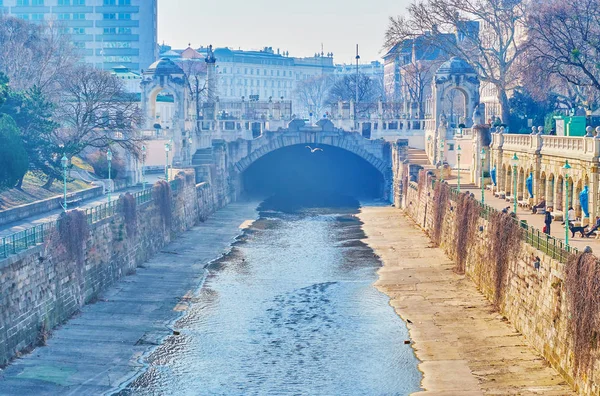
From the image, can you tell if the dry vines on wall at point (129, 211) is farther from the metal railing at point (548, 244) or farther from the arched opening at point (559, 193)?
the arched opening at point (559, 193)

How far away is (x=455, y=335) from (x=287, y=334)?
26.2 feet

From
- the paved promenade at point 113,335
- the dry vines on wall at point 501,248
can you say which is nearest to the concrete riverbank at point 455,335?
the dry vines on wall at point 501,248

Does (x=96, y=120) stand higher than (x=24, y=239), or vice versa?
(x=96, y=120)

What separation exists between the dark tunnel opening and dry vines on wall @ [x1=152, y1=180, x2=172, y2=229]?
47.8 meters

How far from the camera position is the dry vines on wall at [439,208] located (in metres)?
81.0

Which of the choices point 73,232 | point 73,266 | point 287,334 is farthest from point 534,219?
point 73,266

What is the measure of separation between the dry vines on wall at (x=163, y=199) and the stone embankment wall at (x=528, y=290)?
20158 mm

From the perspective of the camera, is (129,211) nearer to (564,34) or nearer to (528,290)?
(528,290)

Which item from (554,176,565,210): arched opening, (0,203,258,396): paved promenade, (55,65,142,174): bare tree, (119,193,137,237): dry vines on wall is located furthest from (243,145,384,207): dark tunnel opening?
(554,176,565,210): arched opening

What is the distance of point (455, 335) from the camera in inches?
2082

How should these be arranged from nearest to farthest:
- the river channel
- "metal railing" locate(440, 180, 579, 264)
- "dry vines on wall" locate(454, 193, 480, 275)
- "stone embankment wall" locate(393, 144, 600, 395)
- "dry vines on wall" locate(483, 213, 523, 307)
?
"stone embankment wall" locate(393, 144, 600, 395)
"metal railing" locate(440, 180, 579, 264)
the river channel
"dry vines on wall" locate(483, 213, 523, 307)
"dry vines on wall" locate(454, 193, 480, 275)

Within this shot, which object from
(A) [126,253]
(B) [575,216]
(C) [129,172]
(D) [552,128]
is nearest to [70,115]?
(C) [129,172]

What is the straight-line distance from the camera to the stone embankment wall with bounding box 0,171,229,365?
4666cm

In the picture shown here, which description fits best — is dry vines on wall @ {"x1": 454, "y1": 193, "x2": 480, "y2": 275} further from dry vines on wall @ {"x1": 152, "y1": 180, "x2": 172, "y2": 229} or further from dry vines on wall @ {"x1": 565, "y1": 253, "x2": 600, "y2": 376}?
dry vines on wall @ {"x1": 565, "y1": 253, "x2": 600, "y2": 376}
